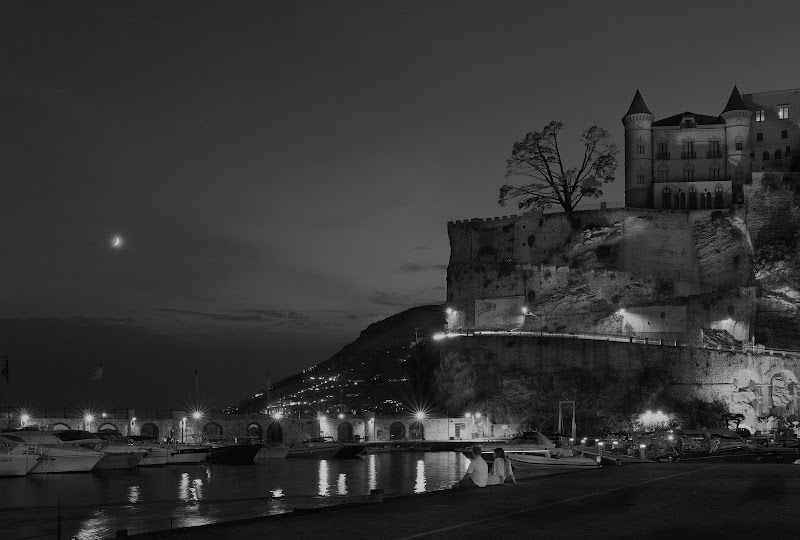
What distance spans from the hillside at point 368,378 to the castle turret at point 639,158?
20252mm

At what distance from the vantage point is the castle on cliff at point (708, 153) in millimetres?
70625

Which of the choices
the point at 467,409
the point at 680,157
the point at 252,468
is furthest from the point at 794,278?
the point at 252,468

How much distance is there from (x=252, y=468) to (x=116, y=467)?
22.0 feet

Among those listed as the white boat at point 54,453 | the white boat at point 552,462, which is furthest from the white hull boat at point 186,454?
the white boat at point 552,462

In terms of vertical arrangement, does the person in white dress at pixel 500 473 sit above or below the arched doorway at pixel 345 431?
above

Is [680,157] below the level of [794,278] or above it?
above

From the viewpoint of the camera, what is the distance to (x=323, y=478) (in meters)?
40.5

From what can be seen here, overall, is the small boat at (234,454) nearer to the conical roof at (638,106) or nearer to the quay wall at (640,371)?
the quay wall at (640,371)

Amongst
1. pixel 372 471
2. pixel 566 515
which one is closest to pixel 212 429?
pixel 372 471

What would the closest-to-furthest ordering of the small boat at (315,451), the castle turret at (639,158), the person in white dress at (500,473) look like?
the person in white dress at (500,473)
the small boat at (315,451)
the castle turret at (639,158)

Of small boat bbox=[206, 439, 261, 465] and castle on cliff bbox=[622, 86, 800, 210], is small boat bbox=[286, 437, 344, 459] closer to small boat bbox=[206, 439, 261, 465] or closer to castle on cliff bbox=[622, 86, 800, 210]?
small boat bbox=[206, 439, 261, 465]

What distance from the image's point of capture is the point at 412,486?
34.6 meters

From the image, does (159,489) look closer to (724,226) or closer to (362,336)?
(724,226)

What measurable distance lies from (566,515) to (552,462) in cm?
1649
